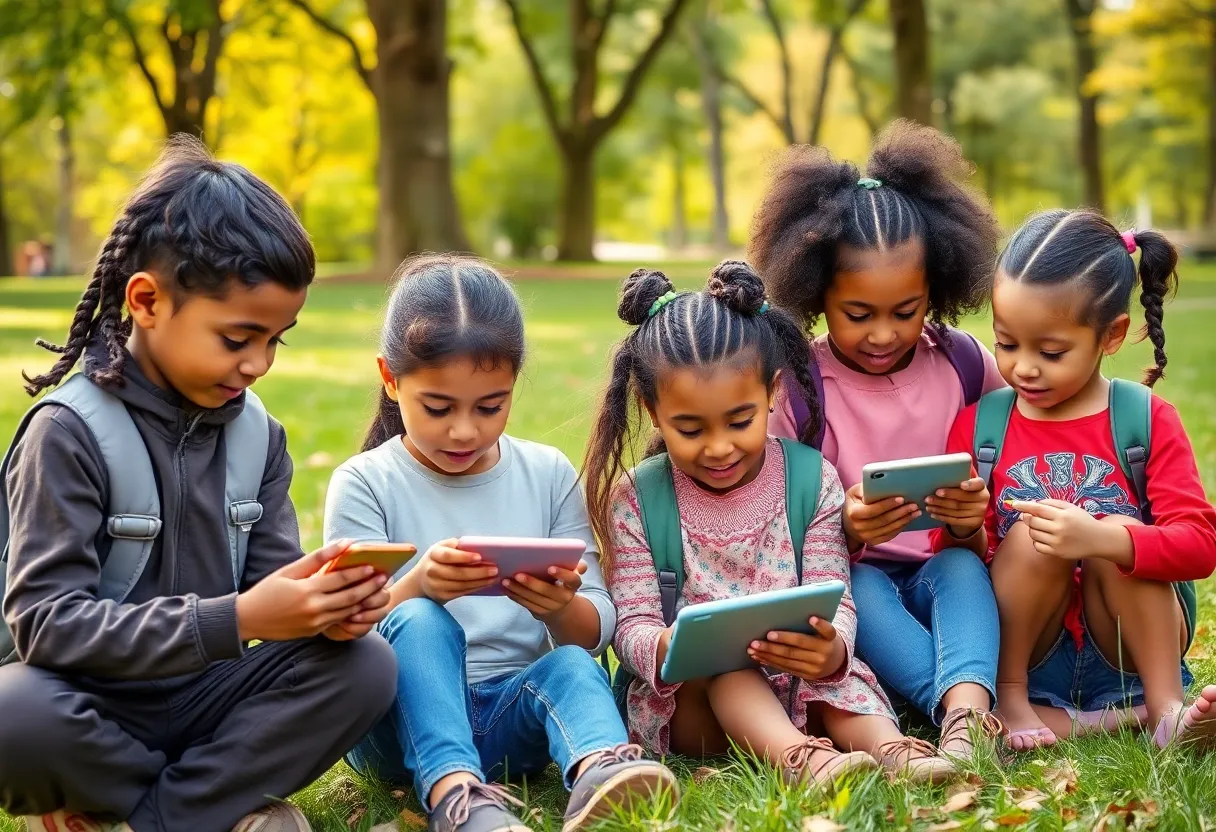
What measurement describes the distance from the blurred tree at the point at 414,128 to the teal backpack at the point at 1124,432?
54.7 ft

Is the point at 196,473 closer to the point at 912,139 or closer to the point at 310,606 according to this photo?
the point at 310,606

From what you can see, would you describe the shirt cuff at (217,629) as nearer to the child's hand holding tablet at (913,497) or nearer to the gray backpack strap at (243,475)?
the gray backpack strap at (243,475)

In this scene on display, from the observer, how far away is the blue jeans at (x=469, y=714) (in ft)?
8.82

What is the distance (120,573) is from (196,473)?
0.25 m

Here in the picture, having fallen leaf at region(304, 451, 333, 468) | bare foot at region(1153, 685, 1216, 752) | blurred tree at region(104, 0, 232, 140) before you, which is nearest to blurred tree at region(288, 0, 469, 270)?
blurred tree at region(104, 0, 232, 140)

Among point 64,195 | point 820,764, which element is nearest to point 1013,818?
point 820,764

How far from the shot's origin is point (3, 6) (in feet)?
61.4

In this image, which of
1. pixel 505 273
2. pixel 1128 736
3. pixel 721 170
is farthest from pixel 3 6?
pixel 721 170

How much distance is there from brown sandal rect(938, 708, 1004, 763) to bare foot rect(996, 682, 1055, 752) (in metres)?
0.06

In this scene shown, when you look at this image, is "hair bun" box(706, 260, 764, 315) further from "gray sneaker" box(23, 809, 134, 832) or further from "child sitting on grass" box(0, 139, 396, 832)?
"gray sneaker" box(23, 809, 134, 832)

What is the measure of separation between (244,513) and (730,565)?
1.09 meters

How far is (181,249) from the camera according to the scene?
8.83 ft

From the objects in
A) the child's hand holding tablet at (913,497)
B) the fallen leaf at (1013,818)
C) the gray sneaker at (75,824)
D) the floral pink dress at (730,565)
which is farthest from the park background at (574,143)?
the child's hand holding tablet at (913,497)

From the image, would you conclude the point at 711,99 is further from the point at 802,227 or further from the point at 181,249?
the point at 181,249
